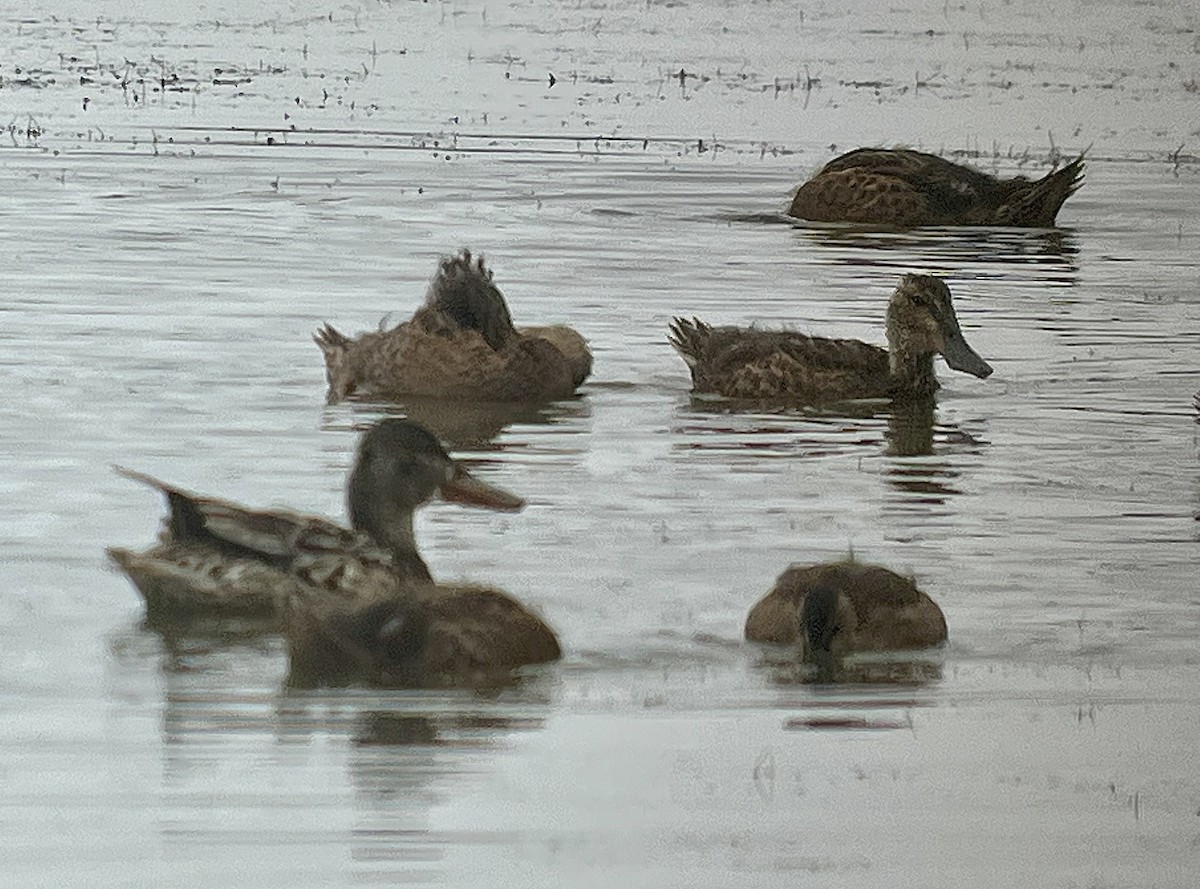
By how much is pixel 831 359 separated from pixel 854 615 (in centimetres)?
485

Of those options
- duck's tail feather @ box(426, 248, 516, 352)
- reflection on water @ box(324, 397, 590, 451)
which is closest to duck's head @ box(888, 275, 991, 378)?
reflection on water @ box(324, 397, 590, 451)

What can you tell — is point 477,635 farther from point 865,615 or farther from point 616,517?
point 616,517

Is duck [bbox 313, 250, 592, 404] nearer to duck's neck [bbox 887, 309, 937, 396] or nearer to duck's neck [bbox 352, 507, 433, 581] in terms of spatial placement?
duck's neck [bbox 887, 309, 937, 396]

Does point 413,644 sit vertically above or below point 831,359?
above

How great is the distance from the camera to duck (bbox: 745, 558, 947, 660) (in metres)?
8.42

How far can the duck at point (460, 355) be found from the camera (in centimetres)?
1313

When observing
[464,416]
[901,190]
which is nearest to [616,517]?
[464,416]

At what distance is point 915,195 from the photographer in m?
20.5

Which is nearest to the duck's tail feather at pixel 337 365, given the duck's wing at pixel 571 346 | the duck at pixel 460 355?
the duck at pixel 460 355

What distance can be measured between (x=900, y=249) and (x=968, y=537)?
9.40 meters

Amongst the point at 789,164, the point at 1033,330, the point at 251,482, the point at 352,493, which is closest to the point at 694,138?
the point at 789,164

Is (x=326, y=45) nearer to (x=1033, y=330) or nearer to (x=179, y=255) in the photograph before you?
(x=179, y=255)

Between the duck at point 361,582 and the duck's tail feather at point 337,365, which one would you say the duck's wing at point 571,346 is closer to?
the duck's tail feather at point 337,365

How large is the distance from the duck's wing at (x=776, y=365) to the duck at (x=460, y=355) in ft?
1.67
